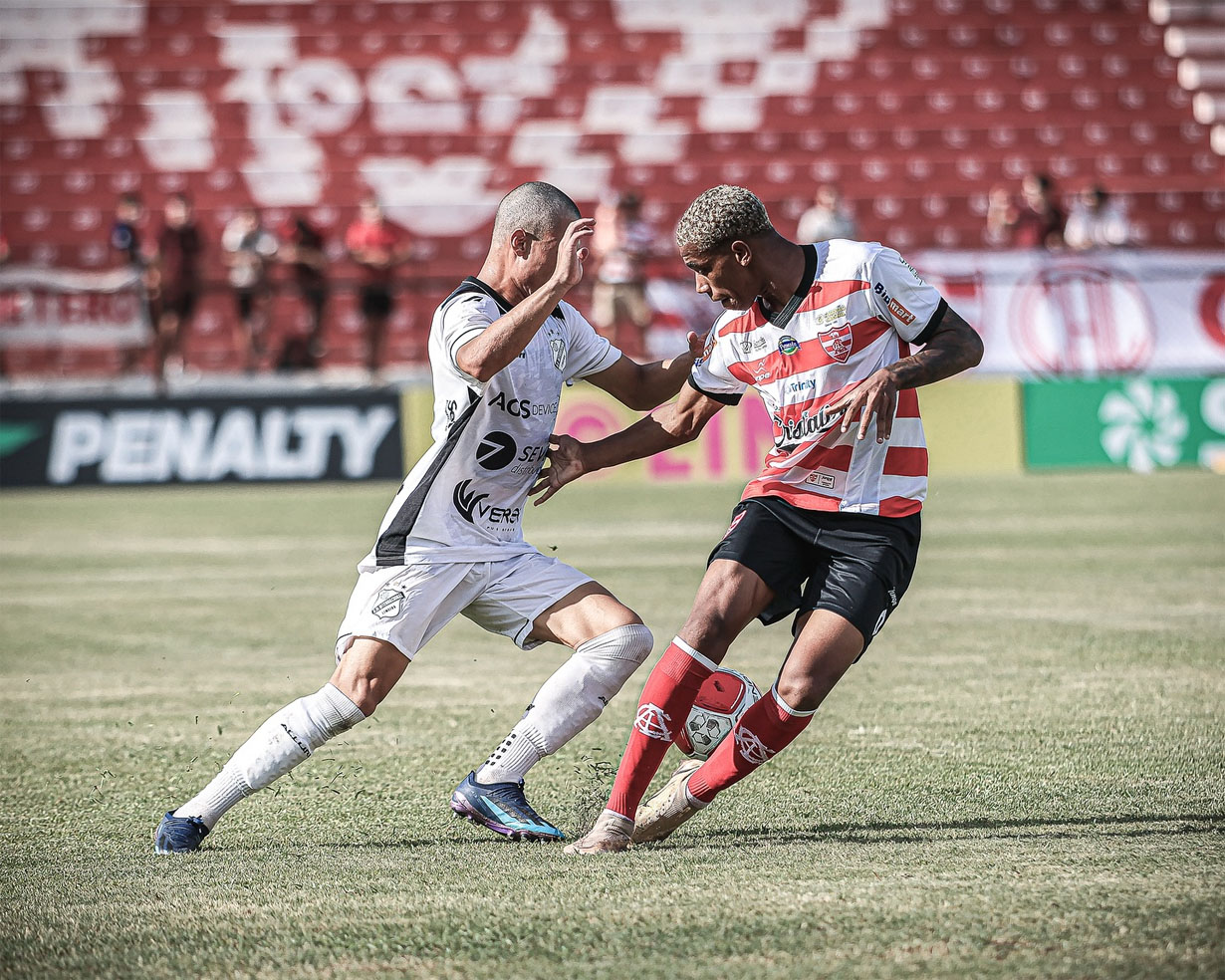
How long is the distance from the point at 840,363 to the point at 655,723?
1.22m

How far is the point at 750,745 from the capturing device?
4.86 metres

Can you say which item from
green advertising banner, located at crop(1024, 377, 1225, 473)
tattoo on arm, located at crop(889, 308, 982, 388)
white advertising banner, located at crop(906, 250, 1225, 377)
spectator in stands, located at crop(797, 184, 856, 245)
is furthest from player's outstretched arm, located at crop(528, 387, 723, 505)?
spectator in stands, located at crop(797, 184, 856, 245)

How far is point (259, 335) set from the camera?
64.2ft

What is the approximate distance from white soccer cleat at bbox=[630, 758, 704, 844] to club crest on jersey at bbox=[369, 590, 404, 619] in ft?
3.14

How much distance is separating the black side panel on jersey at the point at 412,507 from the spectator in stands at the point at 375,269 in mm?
14253

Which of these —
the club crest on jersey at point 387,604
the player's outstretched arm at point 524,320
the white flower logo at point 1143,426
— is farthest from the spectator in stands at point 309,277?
the player's outstretched arm at point 524,320

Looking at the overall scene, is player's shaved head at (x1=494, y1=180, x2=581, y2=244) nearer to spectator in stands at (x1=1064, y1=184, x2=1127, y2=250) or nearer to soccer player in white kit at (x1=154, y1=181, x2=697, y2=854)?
soccer player in white kit at (x1=154, y1=181, x2=697, y2=854)

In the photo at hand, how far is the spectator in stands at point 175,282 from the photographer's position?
18875mm

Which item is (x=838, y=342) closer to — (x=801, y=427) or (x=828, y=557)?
(x=801, y=427)

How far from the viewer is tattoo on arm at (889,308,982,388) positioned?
4672 mm

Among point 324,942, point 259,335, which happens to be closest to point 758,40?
point 259,335

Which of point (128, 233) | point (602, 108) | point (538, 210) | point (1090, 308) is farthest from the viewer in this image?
point (602, 108)

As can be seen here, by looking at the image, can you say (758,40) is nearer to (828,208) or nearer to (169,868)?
(828,208)

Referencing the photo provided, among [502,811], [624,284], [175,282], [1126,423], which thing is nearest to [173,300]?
[175,282]
